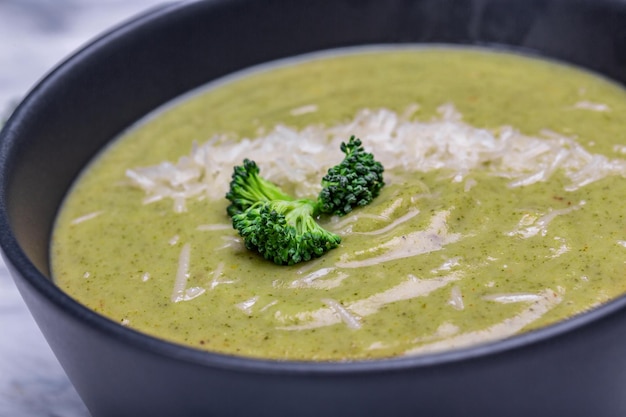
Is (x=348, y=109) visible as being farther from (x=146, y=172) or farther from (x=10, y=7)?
(x=10, y=7)

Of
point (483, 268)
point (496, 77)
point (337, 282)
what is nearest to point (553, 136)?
point (496, 77)

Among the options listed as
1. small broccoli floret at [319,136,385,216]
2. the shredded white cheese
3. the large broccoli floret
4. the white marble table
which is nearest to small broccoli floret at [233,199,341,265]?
the large broccoli floret

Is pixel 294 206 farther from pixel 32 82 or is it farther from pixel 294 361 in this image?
pixel 32 82

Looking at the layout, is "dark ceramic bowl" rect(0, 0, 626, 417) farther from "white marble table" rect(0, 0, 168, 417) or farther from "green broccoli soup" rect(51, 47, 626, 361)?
"white marble table" rect(0, 0, 168, 417)

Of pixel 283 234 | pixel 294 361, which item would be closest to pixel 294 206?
pixel 283 234

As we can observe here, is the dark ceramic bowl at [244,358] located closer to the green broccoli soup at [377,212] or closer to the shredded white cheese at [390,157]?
the green broccoli soup at [377,212]

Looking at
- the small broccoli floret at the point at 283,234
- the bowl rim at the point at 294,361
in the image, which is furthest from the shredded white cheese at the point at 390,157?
the bowl rim at the point at 294,361
